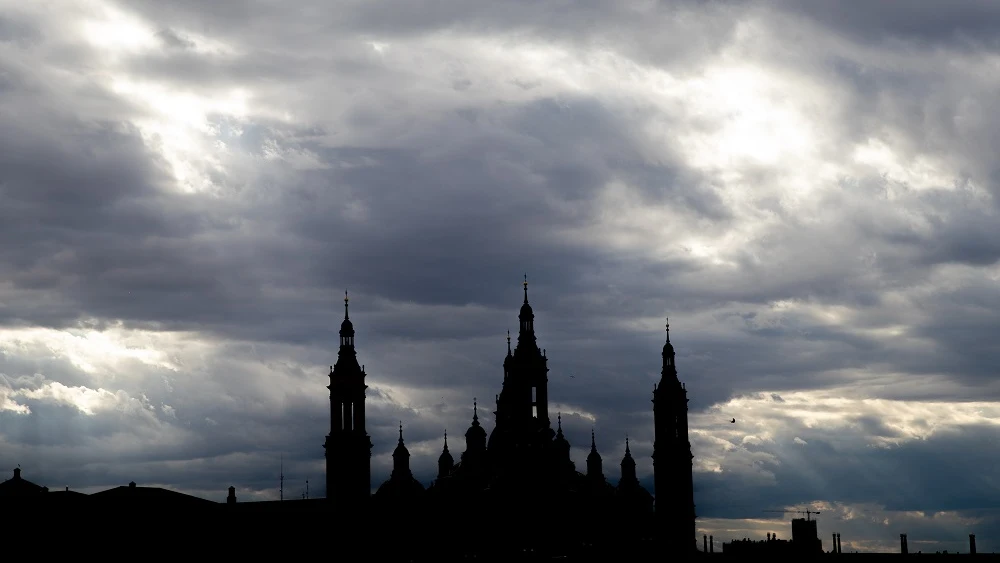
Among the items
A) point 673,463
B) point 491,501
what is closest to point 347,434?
point 491,501

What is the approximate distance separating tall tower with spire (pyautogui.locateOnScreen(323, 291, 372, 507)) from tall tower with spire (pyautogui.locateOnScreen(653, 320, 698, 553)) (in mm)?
36541

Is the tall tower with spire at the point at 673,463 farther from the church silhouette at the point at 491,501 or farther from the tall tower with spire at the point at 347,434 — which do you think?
the tall tower with spire at the point at 347,434

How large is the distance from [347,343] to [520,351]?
20551 millimetres

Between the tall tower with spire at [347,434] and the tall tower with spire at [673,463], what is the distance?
120 ft

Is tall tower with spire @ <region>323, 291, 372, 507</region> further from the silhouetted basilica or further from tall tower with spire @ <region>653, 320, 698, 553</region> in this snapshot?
tall tower with spire @ <region>653, 320, 698, 553</region>

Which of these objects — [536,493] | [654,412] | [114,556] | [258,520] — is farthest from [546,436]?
[114,556]

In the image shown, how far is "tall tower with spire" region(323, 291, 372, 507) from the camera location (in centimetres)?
18250

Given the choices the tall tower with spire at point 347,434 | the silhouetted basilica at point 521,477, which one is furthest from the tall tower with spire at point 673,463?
the tall tower with spire at point 347,434

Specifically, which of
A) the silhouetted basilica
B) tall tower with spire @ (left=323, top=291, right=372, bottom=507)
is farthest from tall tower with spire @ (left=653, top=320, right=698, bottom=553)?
tall tower with spire @ (left=323, top=291, right=372, bottom=507)

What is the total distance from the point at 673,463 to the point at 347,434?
1607 inches

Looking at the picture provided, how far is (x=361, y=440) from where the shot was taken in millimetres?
182875

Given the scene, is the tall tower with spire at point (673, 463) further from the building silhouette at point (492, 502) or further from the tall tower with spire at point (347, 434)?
the tall tower with spire at point (347, 434)

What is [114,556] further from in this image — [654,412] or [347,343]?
[654,412]

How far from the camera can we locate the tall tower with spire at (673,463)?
19500 cm
